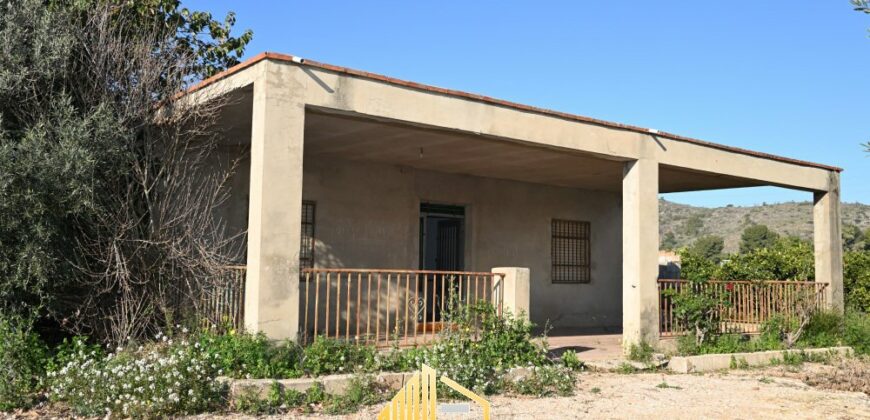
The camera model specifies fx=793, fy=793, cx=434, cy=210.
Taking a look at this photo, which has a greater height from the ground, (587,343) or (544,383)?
(587,343)

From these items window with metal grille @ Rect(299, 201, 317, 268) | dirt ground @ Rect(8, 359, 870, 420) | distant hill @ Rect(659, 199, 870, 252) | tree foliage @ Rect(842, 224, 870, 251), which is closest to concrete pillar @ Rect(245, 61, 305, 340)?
dirt ground @ Rect(8, 359, 870, 420)

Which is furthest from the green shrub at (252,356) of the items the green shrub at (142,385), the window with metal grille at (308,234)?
the window with metal grille at (308,234)

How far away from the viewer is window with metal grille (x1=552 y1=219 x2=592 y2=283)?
15867 mm

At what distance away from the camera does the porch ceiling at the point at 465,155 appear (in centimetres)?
1028

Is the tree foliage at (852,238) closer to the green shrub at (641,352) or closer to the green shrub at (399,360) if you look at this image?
the green shrub at (641,352)

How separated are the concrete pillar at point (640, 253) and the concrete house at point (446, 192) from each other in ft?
0.08

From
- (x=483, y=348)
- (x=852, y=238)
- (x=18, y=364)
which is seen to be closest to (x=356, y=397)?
(x=483, y=348)

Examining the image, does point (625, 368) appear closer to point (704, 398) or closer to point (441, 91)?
point (704, 398)

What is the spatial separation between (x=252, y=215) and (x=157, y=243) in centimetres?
147

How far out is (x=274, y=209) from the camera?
8195 mm

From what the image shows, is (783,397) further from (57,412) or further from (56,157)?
(56,157)

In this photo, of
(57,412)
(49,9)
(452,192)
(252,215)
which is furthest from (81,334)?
(452,192)

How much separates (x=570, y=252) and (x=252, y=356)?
946cm

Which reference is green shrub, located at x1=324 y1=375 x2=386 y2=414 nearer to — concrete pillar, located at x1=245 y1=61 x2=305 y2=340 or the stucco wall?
concrete pillar, located at x1=245 y1=61 x2=305 y2=340
